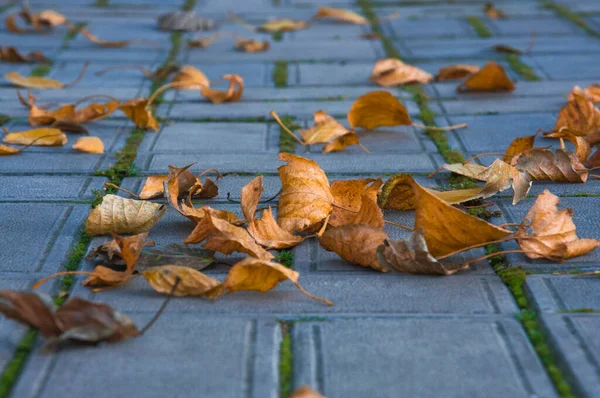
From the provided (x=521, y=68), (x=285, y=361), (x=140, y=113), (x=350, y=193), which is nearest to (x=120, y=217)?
(x=350, y=193)

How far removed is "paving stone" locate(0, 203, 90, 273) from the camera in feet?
5.78

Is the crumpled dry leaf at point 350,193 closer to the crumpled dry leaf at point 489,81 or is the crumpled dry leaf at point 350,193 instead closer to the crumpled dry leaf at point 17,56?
the crumpled dry leaf at point 489,81

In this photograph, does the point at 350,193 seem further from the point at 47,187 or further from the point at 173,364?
the point at 47,187

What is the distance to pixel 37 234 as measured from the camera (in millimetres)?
1910

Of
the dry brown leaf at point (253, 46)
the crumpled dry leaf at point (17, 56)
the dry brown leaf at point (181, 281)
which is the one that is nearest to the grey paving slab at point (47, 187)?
the dry brown leaf at point (181, 281)

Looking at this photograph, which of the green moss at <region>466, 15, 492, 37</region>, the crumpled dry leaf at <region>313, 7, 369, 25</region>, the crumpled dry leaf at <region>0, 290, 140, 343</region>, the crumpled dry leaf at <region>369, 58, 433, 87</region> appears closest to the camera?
the crumpled dry leaf at <region>0, 290, 140, 343</region>

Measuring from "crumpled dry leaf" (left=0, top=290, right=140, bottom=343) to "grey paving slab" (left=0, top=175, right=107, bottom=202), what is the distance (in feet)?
2.54

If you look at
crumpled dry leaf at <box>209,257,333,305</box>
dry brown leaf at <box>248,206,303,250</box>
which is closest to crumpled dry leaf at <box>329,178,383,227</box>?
dry brown leaf at <box>248,206,303,250</box>

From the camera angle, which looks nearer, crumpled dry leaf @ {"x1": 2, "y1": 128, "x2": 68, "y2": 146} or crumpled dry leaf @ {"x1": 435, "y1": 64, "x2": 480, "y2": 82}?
crumpled dry leaf @ {"x1": 2, "y1": 128, "x2": 68, "y2": 146}

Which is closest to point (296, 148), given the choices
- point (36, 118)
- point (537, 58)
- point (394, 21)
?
point (36, 118)

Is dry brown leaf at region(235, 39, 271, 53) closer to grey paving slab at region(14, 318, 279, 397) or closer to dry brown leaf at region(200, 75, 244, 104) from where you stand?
dry brown leaf at region(200, 75, 244, 104)

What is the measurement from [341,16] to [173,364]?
3847 millimetres

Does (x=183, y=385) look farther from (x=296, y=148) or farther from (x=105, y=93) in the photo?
(x=105, y=93)

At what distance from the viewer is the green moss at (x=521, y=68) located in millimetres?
3510
